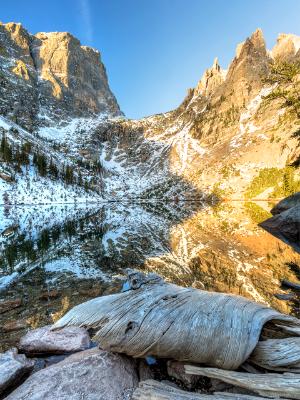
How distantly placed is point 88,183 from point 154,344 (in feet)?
452

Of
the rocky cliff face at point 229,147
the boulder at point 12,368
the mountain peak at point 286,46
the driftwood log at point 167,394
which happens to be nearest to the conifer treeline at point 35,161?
the rocky cliff face at point 229,147

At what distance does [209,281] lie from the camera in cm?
1289

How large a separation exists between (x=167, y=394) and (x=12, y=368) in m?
3.16

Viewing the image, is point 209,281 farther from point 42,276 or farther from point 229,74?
point 229,74

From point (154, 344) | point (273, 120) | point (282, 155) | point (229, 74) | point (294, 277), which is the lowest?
point (294, 277)

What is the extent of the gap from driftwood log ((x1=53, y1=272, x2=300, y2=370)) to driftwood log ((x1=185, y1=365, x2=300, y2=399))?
26 cm

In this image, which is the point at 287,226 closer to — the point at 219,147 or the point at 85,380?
the point at 85,380

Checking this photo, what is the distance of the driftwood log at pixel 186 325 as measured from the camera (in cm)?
464

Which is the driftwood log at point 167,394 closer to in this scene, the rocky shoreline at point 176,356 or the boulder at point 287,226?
the rocky shoreline at point 176,356

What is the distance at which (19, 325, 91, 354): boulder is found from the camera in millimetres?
6824

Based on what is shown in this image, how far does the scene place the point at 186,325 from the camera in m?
4.91

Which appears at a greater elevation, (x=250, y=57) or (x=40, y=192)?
(x=250, y=57)

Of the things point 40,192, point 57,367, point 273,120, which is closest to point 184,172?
point 273,120

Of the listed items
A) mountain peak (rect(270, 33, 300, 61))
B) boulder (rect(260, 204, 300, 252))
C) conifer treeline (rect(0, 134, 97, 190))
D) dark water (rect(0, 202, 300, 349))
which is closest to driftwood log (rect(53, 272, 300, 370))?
dark water (rect(0, 202, 300, 349))
